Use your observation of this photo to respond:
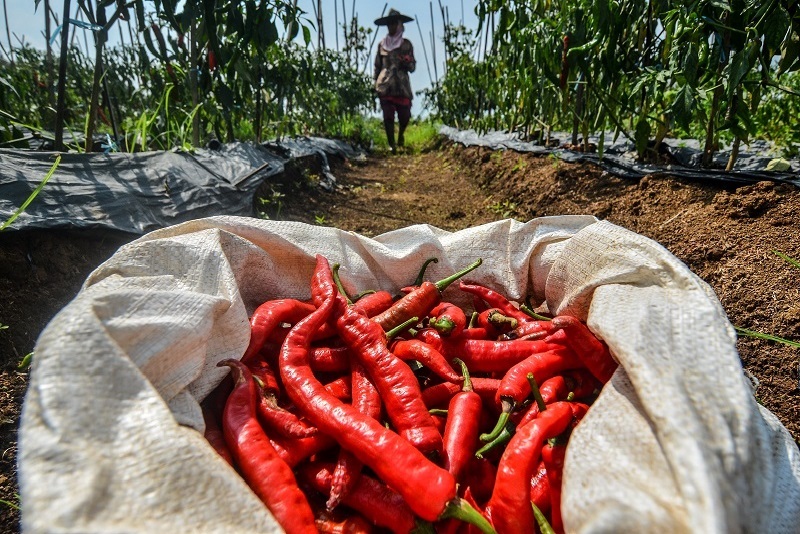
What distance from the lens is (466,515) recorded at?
1169 millimetres

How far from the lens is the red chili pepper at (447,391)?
1.76m

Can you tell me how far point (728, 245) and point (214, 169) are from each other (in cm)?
402

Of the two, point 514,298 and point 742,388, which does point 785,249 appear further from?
point 742,388

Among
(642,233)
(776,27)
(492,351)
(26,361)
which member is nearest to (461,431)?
(492,351)

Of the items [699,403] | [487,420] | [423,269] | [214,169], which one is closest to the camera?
[699,403]

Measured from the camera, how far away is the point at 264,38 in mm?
4840

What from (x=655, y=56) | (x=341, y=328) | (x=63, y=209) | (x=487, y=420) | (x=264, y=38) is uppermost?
(x=264, y=38)

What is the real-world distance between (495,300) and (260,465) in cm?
136

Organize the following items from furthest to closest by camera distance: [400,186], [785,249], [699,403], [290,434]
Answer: [400,186], [785,249], [290,434], [699,403]

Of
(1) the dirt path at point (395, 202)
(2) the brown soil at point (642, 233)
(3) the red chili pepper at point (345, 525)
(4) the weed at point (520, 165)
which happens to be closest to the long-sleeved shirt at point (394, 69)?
(1) the dirt path at point (395, 202)

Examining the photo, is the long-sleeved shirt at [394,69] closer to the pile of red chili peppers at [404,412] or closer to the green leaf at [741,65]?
the green leaf at [741,65]

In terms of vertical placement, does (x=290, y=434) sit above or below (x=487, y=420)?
above

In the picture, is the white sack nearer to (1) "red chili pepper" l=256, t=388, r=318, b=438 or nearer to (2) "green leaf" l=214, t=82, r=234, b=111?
(1) "red chili pepper" l=256, t=388, r=318, b=438

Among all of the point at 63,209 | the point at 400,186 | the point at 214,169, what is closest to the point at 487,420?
the point at 63,209
